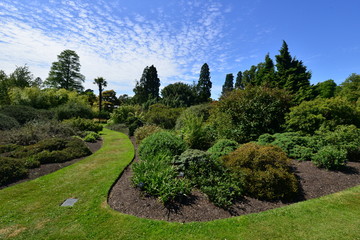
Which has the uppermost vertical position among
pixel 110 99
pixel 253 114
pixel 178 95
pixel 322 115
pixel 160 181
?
pixel 178 95

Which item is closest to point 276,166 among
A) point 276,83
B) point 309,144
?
point 309,144

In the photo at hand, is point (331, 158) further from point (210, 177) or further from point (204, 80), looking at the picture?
point (204, 80)

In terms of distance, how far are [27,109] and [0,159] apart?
1082cm

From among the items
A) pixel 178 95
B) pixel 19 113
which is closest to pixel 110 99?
pixel 178 95

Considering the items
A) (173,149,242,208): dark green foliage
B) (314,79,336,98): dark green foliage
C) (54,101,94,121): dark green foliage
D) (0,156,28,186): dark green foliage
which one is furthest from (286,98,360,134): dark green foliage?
(314,79,336,98): dark green foliage

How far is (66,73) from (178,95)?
2273cm

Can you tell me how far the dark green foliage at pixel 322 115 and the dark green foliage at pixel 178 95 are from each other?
66.8ft

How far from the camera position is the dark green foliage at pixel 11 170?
4.78 meters

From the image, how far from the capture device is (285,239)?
9.04 feet

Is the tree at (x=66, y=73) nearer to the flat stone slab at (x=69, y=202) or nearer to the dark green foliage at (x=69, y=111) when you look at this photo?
the dark green foliage at (x=69, y=111)

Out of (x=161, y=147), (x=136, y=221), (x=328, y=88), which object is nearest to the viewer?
(x=136, y=221)

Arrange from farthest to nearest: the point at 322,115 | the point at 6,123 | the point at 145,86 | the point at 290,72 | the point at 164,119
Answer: the point at 145,86, the point at 164,119, the point at 290,72, the point at 6,123, the point at 322,115

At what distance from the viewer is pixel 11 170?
16.4 ft

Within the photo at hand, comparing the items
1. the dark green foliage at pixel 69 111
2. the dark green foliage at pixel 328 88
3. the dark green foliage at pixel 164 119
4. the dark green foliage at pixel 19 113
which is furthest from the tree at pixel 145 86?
the dark green foliage at pixel 328 88
